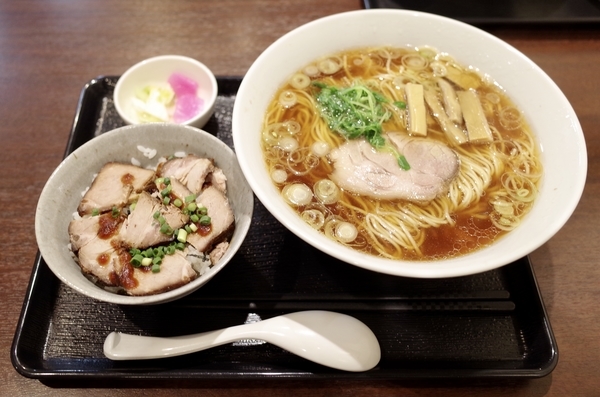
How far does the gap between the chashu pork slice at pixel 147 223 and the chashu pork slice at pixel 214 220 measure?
0.10 meters

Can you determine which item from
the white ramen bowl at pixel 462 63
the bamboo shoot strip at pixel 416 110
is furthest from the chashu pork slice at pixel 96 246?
the bamboo shoot strip at pixel 416 110

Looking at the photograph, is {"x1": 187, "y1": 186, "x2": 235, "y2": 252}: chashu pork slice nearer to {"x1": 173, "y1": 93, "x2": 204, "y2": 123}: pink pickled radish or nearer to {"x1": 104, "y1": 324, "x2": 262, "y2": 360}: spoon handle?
{"x1": 104, "y1": 324, "x2": 262, "y2": 360}: spoon handle

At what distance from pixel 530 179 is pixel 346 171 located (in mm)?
838

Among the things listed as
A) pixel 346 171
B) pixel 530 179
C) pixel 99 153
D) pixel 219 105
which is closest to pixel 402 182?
pixel 346 171

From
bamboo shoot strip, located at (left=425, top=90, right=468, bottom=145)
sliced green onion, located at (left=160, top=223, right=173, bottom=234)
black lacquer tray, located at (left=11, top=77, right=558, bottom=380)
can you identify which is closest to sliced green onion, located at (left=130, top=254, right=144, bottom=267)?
sliced green onion, located at (left=160, top=223, right=173, bottom=234)

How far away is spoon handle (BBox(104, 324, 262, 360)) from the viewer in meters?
1.58

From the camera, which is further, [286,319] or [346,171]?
[346,171]

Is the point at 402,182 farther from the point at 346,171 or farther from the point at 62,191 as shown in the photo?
the point at 62,191

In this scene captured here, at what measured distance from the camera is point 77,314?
1.79 metres

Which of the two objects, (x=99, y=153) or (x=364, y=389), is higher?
(x=99, y=153)

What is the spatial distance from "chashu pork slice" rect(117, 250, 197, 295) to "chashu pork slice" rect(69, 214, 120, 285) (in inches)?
2.2

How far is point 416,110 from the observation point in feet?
6.89

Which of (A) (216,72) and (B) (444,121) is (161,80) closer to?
(A) (216,72)

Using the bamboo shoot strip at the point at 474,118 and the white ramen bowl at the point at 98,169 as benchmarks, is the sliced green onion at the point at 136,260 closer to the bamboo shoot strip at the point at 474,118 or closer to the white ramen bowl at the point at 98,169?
the white ramen bowl at the point at 98,169
